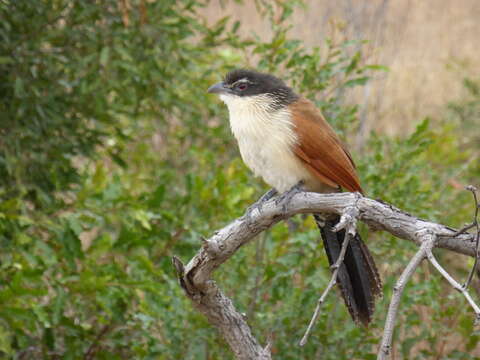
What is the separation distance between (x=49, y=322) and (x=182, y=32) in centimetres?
195

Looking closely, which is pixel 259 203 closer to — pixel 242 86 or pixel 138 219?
pixel 242 86

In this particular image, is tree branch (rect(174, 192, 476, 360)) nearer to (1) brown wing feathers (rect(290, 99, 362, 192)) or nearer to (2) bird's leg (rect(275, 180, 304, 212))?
(2) bird's leg (rect(275, 180, 304, 212))

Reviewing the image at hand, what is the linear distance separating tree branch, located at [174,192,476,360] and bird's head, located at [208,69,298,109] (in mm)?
615

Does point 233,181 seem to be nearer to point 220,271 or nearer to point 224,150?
point 220,271

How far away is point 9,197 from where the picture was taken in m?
4.39

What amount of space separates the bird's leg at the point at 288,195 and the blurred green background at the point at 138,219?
59 cm

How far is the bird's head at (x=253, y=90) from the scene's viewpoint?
363 cm

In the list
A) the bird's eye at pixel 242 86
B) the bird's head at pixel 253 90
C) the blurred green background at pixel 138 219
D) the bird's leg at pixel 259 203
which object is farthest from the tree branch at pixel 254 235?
the blurred green background at pixel 138 219

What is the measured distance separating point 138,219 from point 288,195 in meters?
1.24

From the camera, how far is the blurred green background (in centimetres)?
405

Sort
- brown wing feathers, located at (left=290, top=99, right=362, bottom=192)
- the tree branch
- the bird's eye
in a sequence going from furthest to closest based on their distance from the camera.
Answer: the bird's eye, brown wing feathers, located at (left=290, top=99, right=362, bottom=192), the tree branch

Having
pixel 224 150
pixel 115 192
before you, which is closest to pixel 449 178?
pixel 224 150

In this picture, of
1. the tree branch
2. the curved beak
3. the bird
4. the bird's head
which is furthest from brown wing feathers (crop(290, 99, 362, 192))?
the curved beak

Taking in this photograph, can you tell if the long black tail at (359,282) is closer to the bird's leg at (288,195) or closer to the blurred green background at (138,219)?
the bird's leg at (288,195)
